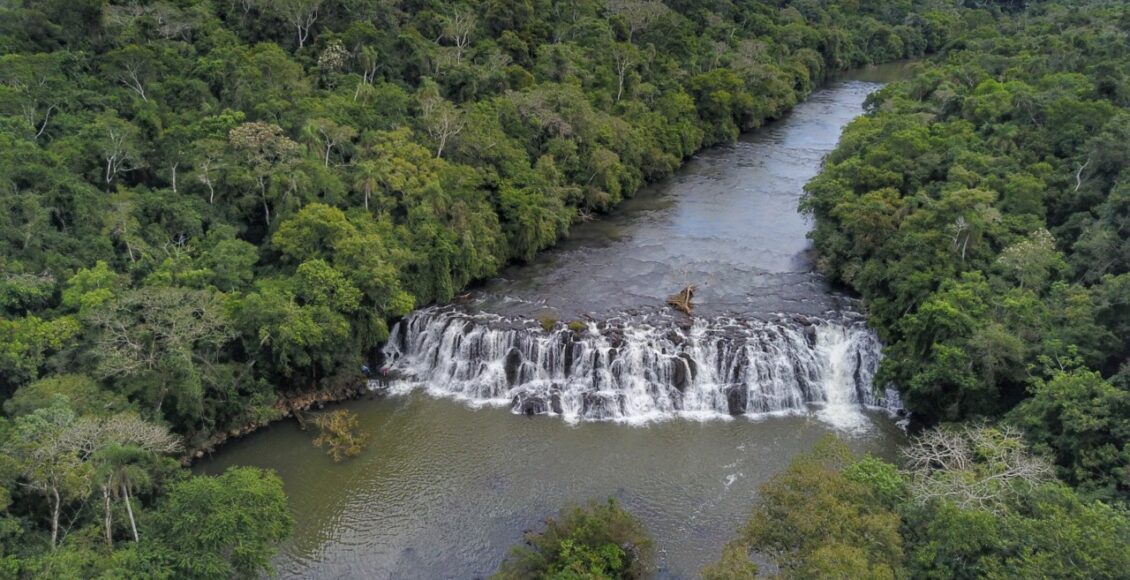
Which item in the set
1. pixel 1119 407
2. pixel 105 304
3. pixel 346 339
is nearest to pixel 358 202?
pixel 346 339

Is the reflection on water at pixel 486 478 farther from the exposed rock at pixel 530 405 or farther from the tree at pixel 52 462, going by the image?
the tree at pixel 52 462

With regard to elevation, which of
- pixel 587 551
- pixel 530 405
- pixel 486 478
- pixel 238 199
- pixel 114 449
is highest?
pixel 238 199

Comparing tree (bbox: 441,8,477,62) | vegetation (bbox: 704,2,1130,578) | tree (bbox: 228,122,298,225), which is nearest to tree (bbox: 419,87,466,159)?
tree (bbox: 228,122,298,225)

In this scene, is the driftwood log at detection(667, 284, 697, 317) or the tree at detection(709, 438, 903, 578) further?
the driftwood log at detection(667, 284, 697, 317)

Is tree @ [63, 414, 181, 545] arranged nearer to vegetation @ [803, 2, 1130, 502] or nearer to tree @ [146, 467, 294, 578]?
tree @ [146, 467, 294, 578]

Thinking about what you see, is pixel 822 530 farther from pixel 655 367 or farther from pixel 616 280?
pixel 616 280

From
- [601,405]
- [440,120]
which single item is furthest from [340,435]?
[440,120]
